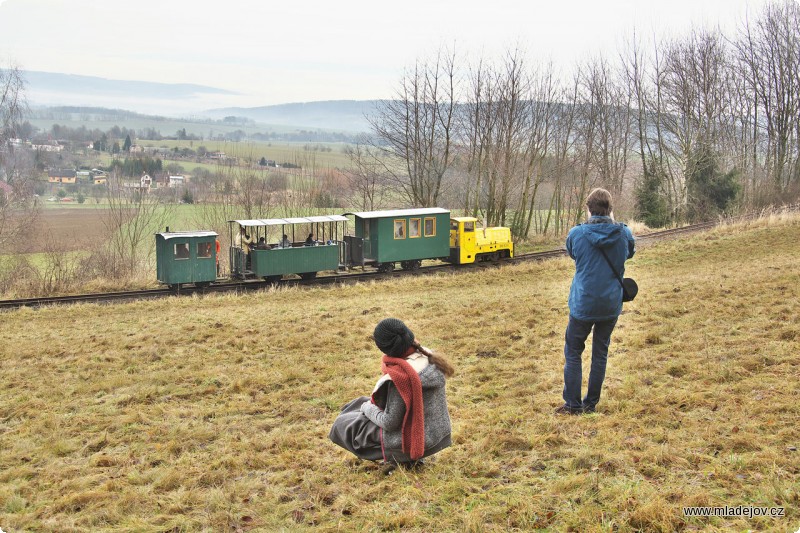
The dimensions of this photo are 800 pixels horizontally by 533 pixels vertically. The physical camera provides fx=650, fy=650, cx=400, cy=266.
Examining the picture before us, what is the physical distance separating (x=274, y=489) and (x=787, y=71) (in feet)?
138

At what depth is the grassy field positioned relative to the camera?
441cm

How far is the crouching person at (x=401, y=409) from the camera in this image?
4.60 metres

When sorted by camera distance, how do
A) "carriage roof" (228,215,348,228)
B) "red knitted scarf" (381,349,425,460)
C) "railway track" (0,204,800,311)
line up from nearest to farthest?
"red knitted scarf" (381,349,425,460) → "railway track" (0,204,800,311) → "carriage roof" (228,215,348,228)

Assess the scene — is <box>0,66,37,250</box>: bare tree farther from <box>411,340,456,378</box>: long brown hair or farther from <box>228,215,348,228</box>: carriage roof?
<box>411,340,456,378</box>: long brown hair

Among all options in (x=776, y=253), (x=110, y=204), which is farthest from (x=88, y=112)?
(x=776, y=253)

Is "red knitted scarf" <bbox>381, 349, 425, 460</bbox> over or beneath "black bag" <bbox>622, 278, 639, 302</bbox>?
beneath

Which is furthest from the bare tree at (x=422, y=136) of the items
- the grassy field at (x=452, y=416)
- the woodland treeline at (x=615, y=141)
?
the grassy field at (x=452, y=416)

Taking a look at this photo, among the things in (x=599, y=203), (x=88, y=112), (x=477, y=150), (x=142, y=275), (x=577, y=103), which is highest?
(x=88, y=112)

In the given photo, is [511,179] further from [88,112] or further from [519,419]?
[88,112]

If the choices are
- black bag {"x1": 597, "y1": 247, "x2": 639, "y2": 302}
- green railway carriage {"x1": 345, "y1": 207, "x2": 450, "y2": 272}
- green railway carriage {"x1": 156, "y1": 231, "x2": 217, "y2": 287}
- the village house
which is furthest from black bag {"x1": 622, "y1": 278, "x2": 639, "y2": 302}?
the village house

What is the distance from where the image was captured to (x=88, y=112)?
158 meters

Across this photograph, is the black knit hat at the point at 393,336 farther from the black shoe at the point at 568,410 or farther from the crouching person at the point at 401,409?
the black shoe at the point at 568,410

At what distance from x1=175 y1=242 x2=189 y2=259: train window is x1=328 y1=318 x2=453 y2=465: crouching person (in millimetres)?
18867

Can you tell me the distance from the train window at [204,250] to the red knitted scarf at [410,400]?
63.9 ft
